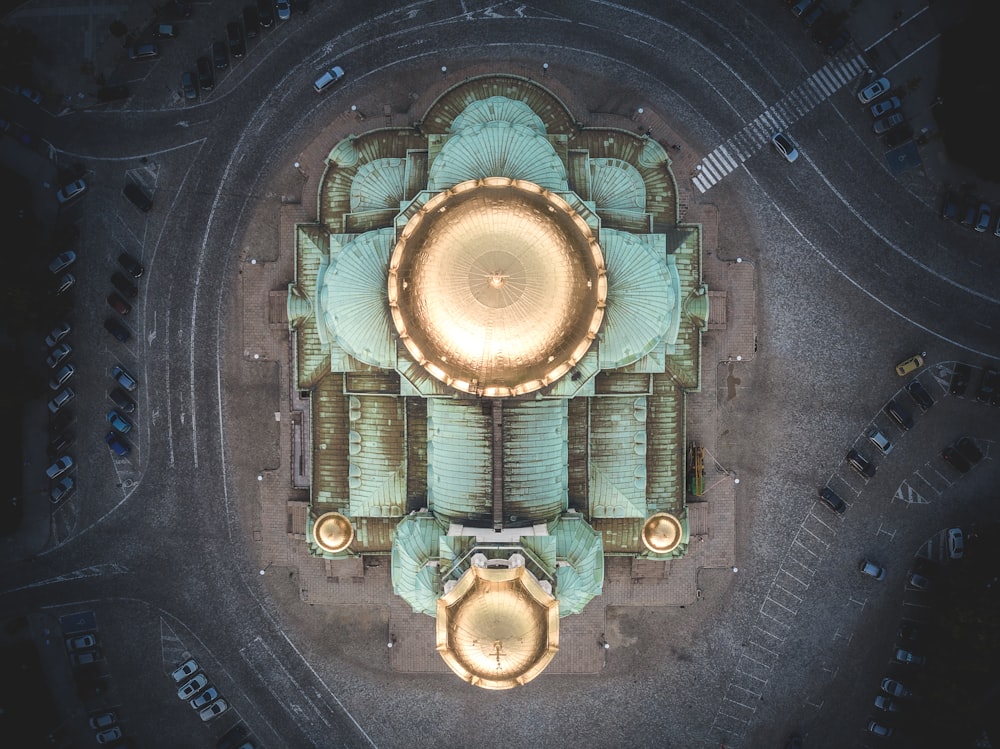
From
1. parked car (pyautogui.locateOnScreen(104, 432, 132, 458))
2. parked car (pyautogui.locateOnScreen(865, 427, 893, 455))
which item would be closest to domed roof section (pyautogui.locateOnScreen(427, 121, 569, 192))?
parked car (pyautogui.locateOnScreen(865, 427, 893, 455))

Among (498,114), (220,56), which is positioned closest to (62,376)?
(220,56)

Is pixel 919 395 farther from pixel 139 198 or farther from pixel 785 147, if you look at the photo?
pixel 139 198

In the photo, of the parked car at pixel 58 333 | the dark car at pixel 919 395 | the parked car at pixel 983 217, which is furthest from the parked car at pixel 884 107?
the parked car at pixel 58 333

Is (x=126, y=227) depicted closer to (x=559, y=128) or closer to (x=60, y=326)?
(x=60, y=326)

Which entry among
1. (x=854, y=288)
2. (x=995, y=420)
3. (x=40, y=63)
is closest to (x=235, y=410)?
(x=40, y=63)

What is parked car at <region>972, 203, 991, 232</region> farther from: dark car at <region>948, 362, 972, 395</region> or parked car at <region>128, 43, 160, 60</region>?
parked car at <region>128, 43, 160, 60</region>
